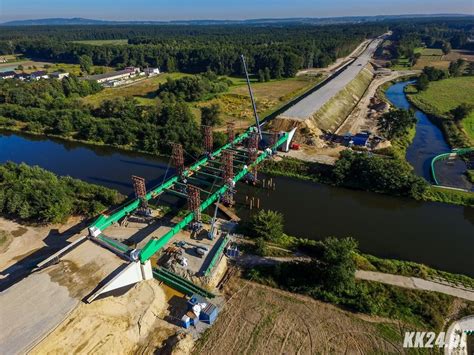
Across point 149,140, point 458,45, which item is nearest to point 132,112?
point 149,140

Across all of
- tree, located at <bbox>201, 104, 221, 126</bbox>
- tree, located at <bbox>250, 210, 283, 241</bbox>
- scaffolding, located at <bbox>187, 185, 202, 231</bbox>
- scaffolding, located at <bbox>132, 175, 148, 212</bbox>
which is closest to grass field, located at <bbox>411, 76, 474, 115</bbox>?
tree, located at <bbox>201, 104, 221, 126</bbox>

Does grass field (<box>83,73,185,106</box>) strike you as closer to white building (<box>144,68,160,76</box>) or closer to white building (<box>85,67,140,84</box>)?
white building (<box>85,67,140,84</box>)

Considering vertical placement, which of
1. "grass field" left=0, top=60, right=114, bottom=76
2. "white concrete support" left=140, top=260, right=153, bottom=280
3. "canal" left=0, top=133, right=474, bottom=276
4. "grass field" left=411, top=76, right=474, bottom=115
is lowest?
"grass field" left=0, top=60, right=114, bottom=76

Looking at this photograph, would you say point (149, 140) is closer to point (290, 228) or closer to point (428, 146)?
point (290, 228)

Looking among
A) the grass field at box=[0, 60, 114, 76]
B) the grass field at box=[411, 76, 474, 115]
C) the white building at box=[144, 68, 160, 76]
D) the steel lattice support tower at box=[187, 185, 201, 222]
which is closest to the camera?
the steel lattice support tower at box=[187, 185, 201, 222]

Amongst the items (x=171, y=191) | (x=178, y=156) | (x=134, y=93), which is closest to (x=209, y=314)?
(x=171, y=191)

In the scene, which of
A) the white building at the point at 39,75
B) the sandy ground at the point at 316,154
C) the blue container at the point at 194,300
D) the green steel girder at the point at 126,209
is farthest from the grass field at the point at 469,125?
the white building at the point at 39,75
